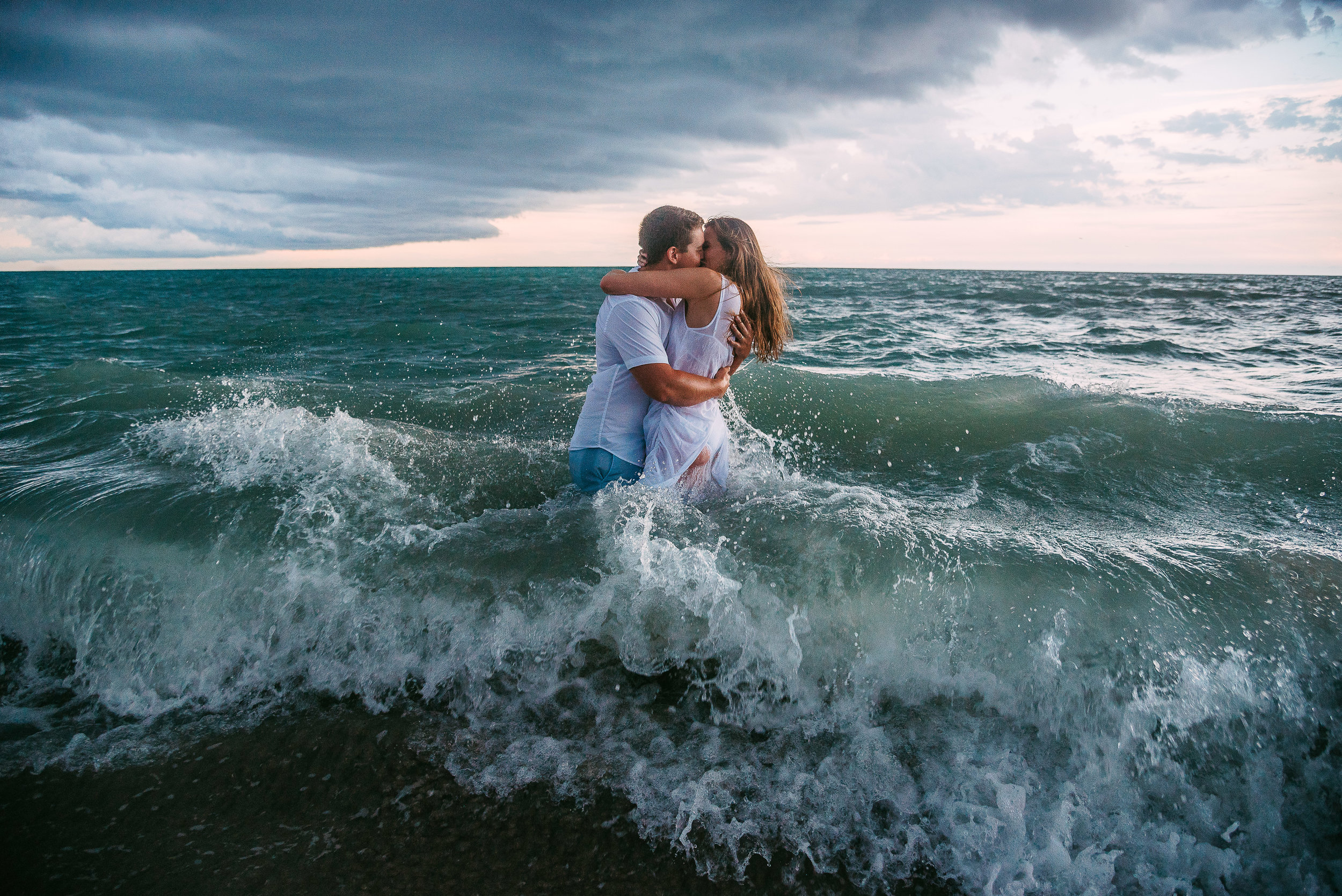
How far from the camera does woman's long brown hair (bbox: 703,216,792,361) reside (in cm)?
324

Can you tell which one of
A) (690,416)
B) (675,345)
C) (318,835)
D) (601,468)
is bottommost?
(318,835)

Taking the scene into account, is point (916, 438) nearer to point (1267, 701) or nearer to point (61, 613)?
point (1267, 701)

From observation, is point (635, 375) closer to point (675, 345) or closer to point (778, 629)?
point (675, 345)

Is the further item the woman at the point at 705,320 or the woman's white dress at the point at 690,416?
the woman's white dress at the point at 690,416

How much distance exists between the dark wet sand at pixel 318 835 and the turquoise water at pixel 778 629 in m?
0.11

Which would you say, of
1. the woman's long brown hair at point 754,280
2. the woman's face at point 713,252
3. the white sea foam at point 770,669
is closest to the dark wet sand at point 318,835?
the white sea foam at point 770,669

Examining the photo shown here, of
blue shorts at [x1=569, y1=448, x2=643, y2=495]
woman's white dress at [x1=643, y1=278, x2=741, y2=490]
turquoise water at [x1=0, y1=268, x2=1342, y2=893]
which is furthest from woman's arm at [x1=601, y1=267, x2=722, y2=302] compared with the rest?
turquoise water at [x1=0, y1=268, x2=1342, y2=893]

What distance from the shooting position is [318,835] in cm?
225

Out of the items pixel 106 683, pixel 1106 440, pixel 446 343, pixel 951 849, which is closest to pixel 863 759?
pixel 951 849

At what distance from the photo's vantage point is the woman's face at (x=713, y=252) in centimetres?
324

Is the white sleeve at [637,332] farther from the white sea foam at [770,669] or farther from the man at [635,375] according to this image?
the white sea foam at [770,669]

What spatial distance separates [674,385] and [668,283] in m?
0.50

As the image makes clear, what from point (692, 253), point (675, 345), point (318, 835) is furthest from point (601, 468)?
point (318, 835)

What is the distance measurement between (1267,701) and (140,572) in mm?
5483
